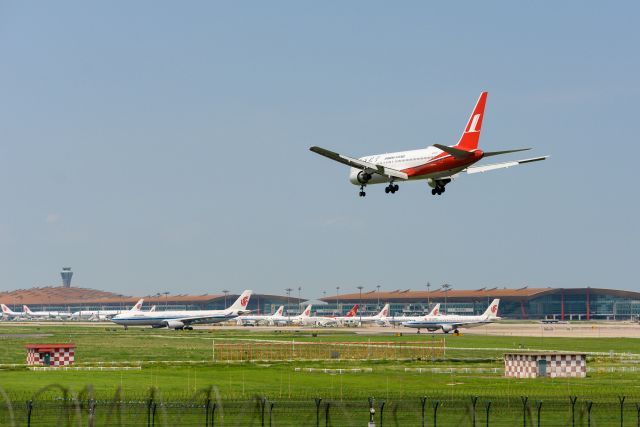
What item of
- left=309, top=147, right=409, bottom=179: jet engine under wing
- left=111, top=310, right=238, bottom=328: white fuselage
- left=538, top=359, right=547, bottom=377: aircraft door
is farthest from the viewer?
left=111, top=310, right=238, bottom=328: white fuselage

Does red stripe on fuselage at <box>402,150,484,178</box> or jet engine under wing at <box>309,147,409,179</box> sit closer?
red stripe on fuselage at <box>402,150,484,178</box>

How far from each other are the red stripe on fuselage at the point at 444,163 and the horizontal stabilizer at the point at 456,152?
386 mm

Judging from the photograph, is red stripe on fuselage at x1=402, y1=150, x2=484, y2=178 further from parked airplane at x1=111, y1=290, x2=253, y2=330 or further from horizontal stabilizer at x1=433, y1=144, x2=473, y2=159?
parked airplane at x1=111, y1=290, x2=253, y2=330

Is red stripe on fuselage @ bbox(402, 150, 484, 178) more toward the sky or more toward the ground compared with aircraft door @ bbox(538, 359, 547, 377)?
more toward the sky

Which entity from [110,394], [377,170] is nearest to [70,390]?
[110,394]

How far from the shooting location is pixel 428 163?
77.8 metres

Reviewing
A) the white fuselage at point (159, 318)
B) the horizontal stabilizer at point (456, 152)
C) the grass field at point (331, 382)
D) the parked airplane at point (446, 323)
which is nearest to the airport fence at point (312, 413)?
the grass field at point (331, 382)

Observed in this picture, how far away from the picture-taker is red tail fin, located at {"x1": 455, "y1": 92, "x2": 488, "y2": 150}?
257ft

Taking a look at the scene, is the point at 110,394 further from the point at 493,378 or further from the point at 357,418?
the point at 493,378

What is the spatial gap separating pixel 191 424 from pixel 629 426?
1663 cm

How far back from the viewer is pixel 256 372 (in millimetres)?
71625

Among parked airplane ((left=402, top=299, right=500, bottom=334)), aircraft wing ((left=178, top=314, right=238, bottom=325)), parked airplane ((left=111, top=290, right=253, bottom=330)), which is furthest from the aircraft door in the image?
aircraft wing ((left=178, top=314, right=238, bottom=325))

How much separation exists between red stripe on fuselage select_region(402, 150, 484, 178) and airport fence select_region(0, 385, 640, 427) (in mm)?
30599

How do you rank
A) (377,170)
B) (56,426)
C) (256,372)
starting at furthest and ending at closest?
(377,170) → (256,372) → (56,426)
